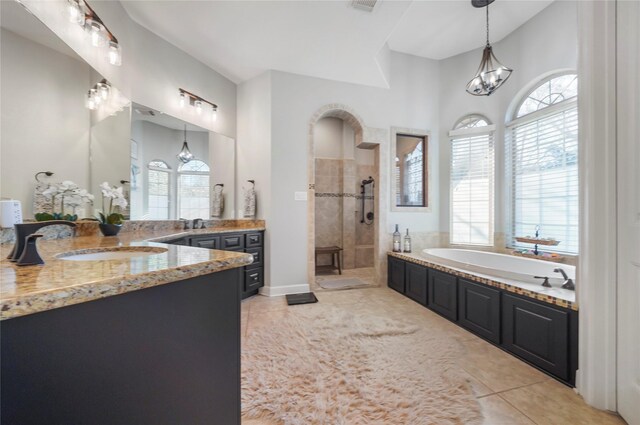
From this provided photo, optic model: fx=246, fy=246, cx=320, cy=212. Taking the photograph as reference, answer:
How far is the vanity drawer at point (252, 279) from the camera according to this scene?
2.95 meters

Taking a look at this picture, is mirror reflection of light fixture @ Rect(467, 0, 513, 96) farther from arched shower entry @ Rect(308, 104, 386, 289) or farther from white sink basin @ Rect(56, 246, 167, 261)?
white sink basin @ Rect(56, 246, 167, 261)

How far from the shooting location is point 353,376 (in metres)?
1.59

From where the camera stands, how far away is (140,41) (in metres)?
2.54

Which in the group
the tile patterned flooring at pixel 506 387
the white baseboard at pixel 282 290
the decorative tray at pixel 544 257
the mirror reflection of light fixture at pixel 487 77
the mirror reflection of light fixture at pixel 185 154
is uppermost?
the mirror reflection of light fixture at pixel 487 77

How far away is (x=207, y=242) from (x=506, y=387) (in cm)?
267

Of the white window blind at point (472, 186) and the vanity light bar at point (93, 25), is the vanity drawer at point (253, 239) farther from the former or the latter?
the white window blind at point (472, 186)

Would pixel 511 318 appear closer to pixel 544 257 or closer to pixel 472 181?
pixel 544 257

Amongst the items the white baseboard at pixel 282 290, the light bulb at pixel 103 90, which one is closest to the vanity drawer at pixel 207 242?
the white baseboard at pixel 282 290

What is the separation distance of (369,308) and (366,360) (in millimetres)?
1006

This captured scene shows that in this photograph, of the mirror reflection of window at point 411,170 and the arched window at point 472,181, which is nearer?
the arched window at point 472,181

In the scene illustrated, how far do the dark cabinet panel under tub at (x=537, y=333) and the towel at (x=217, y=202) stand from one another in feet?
10.6

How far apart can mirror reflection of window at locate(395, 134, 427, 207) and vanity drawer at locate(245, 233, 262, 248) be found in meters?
2.17

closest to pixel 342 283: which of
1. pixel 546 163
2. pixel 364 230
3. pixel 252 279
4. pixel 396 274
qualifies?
pixel 396 274

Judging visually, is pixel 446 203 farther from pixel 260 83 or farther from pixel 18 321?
pixel 18 321
